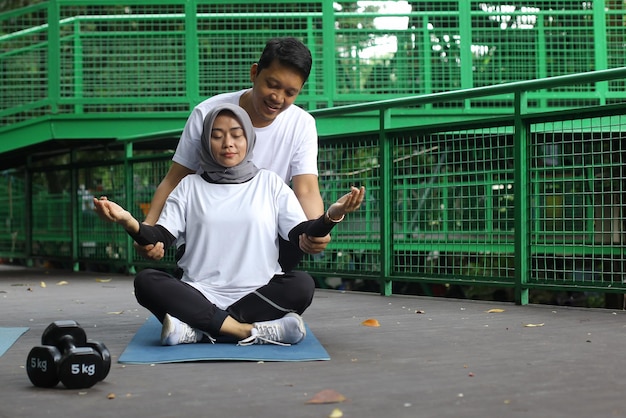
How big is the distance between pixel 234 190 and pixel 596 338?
2.11 meters

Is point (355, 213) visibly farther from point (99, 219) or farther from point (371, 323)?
point (99, 219)

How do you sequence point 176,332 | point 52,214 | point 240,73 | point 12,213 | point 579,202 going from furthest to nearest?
point 12,213, point 52,214, point 240,73, point 579,202, point 176,332

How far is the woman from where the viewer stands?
212 inches

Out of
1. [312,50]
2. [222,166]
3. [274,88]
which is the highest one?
[312,50]

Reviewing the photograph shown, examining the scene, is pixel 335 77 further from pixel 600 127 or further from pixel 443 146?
pixel 600 127

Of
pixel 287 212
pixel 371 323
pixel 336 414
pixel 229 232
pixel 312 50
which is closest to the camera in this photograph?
pixel 336 414

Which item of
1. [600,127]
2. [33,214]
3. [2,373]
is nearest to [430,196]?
[600,127]

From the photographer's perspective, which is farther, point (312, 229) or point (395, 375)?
point (312, 229)

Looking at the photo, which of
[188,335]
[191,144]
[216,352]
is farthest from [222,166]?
[216,352]

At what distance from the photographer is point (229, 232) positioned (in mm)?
5566

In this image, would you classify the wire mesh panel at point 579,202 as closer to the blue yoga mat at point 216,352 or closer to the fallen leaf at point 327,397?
the blue yoga mat at point 216,352

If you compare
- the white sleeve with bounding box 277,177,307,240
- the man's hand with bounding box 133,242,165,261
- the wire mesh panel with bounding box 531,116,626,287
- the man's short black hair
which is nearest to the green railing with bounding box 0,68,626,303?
the wire mesh panel with bounding box 531,116,626,287

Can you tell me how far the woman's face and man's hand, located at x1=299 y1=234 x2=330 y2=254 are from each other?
2.01 feet

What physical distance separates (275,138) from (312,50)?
6929 mm
